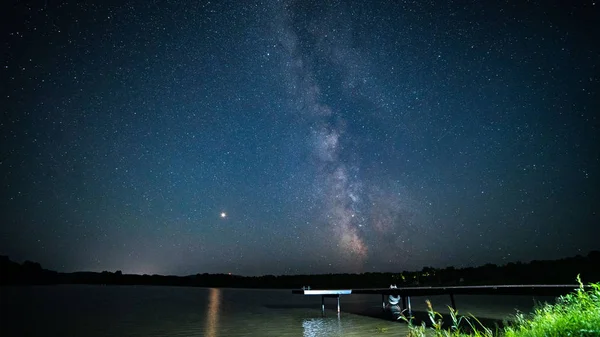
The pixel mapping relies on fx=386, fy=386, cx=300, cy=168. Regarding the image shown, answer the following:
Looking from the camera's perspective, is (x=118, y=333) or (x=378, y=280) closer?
(x=118, y=333)

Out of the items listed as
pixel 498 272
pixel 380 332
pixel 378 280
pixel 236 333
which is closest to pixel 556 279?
pixel 498 272

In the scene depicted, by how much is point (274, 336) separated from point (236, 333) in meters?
2.42

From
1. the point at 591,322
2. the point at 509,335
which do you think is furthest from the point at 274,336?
the point at 591,322

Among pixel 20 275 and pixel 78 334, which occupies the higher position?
pixel 20 275

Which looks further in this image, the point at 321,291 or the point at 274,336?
the point at 321,291

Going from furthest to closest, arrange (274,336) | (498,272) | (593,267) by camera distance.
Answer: (498,272) → (593,267) → (274,336)

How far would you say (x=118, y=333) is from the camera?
1966 centimetres

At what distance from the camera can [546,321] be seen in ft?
25.2

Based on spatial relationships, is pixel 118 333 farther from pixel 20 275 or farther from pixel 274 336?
pixel 20 275

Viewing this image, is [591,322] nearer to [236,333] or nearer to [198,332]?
[236,333]

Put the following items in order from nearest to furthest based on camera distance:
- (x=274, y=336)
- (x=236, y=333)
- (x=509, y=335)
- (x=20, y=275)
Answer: (x=509, y=335)
(x=274, y=336)
(x=236, y=333)
(x=20, y=275)

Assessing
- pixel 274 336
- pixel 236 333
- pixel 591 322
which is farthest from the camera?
pixel 236 333

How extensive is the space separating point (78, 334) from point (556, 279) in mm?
67809

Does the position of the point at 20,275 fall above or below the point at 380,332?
above
